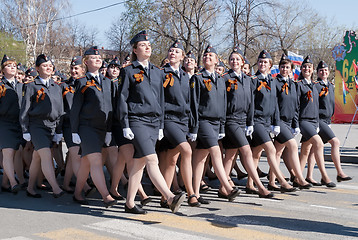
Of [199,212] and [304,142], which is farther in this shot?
[304,142]

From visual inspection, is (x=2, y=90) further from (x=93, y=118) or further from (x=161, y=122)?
(x=161, y=122)

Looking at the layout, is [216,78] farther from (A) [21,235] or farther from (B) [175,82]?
(A) [21,235]

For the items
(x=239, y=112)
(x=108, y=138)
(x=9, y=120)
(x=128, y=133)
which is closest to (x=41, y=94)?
(x=9, y=120)

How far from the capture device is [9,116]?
789 cm

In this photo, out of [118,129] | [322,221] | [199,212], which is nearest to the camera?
[322,221]

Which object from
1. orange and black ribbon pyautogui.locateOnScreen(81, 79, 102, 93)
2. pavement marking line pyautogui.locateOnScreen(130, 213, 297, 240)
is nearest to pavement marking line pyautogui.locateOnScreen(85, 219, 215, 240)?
pavement marking line pyautogui.locateOnScreen(130, 213, 297, 240)

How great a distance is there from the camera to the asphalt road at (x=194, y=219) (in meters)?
5.21

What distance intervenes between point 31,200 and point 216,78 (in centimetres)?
313

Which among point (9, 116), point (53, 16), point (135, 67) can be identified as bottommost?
point (9, 116)

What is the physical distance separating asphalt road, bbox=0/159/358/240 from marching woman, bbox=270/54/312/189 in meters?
0.45

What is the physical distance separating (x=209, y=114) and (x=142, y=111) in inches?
45.6

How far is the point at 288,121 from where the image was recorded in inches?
312

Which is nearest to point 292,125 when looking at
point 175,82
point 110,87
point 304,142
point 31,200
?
point 304,142

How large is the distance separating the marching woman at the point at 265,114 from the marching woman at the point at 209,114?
2.76 ft
